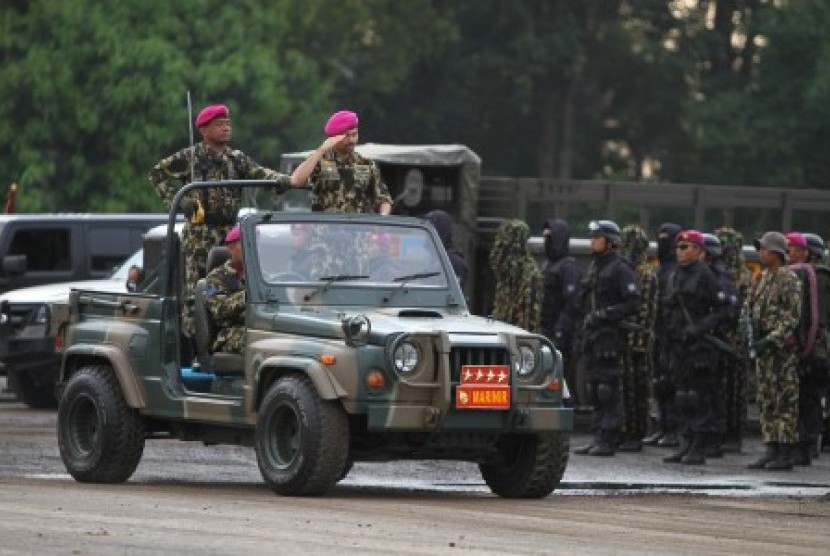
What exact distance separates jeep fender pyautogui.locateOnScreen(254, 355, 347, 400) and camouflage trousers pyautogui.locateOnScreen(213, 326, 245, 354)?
2.07 ft

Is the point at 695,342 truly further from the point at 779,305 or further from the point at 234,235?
the point at 234,235

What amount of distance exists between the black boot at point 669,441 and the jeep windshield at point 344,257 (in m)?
7.13

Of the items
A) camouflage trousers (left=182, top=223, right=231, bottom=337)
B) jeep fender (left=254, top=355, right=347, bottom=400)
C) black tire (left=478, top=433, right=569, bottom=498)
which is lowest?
black tire (left=478, top=433, right=569, bottom=498)

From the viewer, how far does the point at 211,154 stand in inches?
769

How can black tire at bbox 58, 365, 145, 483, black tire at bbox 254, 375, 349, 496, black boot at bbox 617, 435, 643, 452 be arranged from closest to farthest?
1. black tire at bbox 254, 375, 349, 496
2. black tire at bbox 58, 365, 145, 483
3. black boot at bbox 617, 435, 643, 452

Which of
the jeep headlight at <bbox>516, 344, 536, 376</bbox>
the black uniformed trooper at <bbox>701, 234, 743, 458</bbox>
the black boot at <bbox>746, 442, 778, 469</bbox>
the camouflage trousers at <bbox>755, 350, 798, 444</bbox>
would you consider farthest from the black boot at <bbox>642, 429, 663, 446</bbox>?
the jeep headlight at <bbox>516, 344, 536, 376</bbox>

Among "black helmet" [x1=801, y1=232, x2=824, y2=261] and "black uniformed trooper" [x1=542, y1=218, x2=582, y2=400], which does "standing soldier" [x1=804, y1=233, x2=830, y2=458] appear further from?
"black uniformed trooper" [x1=542, y1=218, x2=582, y2=400]

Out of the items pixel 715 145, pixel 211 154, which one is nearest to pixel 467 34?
pixel 715 145

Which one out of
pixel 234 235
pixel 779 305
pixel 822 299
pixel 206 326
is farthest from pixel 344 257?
pixel 822 299

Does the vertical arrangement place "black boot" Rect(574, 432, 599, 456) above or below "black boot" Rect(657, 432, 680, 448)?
above

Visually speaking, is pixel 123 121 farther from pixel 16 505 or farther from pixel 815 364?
pixel 16 505

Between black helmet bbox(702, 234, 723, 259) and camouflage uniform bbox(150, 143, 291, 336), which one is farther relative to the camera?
black helmet bbox(702, 234, 723, 259)

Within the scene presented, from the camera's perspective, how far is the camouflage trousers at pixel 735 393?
81.2ft

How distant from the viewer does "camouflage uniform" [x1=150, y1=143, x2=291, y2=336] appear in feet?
61.9
